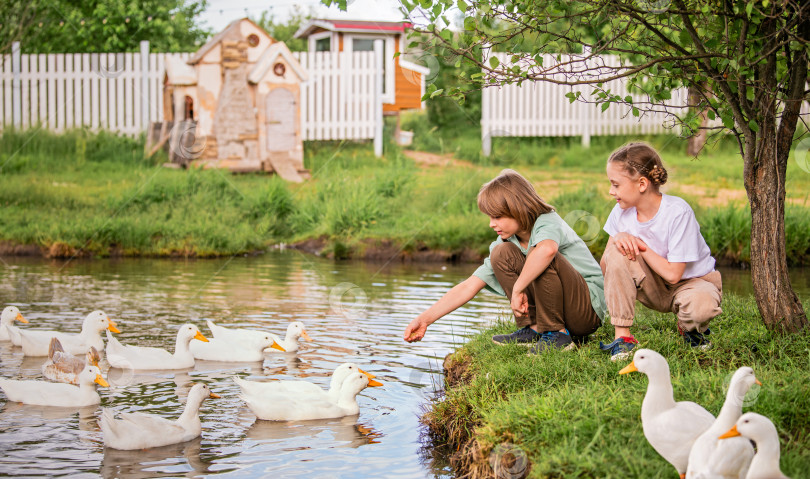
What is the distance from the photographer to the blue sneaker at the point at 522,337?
564 cm

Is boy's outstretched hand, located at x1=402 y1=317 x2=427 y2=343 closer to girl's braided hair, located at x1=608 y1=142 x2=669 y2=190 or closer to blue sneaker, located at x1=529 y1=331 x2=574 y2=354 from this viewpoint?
blue sneaker, located at x1=529 y1=331 x2=574 y2=354

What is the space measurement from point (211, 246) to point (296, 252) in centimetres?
123

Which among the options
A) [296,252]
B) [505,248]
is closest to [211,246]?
[296,252]

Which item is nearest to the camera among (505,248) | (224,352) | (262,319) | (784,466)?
(784,466)

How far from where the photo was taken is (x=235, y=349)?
22.2 ft

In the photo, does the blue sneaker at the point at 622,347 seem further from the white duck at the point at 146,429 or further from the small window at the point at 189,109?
the small window at the point at 189,109

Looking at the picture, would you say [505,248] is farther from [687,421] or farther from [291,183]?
[291,183]

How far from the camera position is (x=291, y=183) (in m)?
15.8

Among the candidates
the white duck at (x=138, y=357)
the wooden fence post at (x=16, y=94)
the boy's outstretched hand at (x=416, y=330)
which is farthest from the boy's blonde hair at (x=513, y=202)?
the wooden fence post at (x=16, y=94)

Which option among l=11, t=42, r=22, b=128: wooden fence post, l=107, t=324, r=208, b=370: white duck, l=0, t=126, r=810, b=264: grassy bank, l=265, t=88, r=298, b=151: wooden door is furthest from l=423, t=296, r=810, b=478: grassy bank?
l=11, t=42, r=22, b=128: wooden fence post

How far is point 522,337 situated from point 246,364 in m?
2.17

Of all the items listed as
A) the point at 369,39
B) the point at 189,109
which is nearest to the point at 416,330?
the point at 189,109

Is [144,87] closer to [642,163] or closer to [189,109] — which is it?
[189,109]

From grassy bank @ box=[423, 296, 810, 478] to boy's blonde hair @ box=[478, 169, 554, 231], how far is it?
79 centimetres
